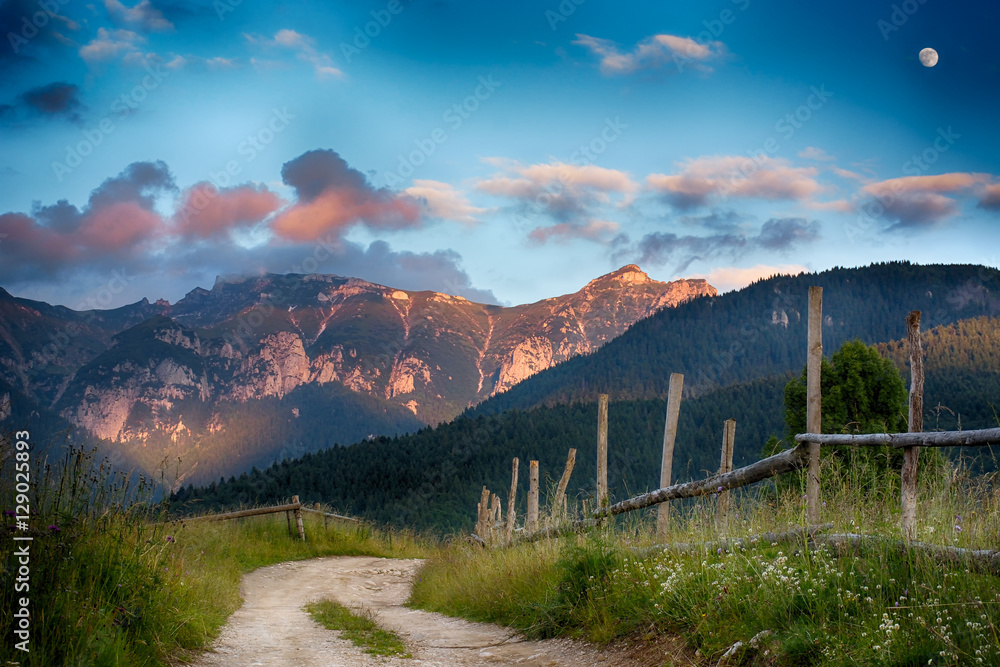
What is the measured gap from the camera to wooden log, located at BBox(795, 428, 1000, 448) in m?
3.72

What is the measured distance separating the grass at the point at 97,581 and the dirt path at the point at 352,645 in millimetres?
408

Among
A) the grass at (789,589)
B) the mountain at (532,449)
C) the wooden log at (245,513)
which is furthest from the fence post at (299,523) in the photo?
the mountain at (532,449)

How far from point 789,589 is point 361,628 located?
213 inches

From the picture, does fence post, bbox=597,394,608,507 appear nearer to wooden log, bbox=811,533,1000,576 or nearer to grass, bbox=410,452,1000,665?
grass, bbox=410,452,1000,665

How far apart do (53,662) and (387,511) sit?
99.2 meters

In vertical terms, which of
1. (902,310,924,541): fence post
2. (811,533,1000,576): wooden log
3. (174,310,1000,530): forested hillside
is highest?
(902,310,924,541): fence post

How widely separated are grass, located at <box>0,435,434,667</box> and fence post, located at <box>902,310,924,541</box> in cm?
516

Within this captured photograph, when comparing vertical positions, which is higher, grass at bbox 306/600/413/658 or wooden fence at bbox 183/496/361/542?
grass at bbox 306/600/413/658

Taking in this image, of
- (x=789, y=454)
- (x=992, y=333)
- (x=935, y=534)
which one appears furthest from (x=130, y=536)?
(x=992, y=333)

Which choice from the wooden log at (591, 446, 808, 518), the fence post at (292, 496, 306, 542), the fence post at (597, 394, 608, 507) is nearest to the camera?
the wooden log at (591, 446, 808, 518)

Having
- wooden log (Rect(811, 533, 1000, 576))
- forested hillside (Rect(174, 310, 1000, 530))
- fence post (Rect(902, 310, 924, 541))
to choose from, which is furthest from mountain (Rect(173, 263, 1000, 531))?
wooden log (Rect(811, 533, 1000, 576))

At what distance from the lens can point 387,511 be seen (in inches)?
3888

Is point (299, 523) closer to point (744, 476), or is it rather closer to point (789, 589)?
point (744, 476)

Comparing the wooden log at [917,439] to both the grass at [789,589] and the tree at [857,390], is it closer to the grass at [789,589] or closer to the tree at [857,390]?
the grass at [789,589]
